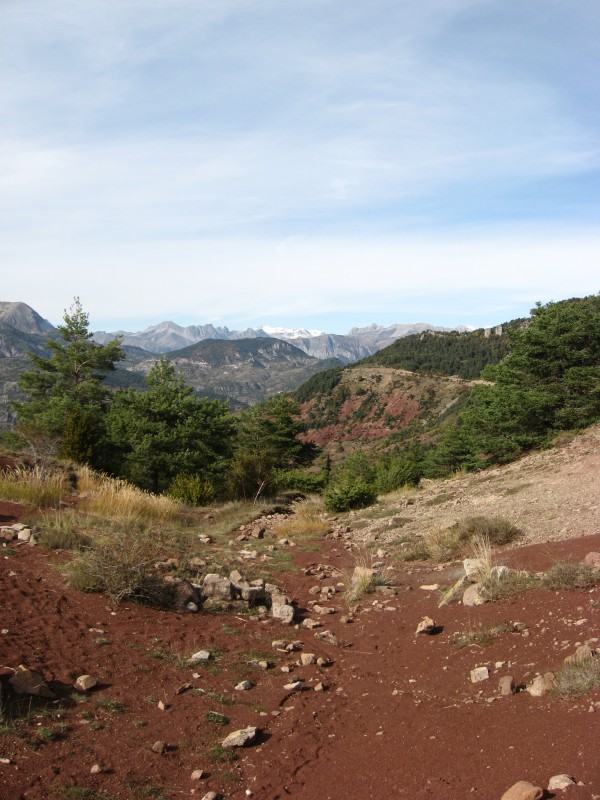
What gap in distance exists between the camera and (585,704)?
4.32 metres

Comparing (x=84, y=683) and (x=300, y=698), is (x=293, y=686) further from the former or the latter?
(x=84, y=683)

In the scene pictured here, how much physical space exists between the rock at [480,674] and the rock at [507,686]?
0.24 meters

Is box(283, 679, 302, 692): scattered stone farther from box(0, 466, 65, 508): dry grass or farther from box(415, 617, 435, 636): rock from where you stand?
box(0, 466, 65, 508): dry grass

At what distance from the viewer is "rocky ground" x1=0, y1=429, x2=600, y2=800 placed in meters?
3.93

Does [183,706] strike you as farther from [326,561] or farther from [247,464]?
[247,464]

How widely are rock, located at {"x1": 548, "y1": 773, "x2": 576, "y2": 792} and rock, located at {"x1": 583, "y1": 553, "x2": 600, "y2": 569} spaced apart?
392cm

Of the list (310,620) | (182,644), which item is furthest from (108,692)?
(310,620)

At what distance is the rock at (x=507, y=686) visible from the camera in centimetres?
502

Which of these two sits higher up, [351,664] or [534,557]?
[534,557]

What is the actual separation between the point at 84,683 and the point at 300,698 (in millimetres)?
2073

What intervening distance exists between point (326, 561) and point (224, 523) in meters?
3.97

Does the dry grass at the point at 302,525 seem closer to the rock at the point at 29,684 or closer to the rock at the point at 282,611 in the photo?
the rock at the point at 282,611

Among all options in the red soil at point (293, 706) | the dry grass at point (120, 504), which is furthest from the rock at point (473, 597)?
the dry grass at point (120, 504)

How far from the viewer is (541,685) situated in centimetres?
482
